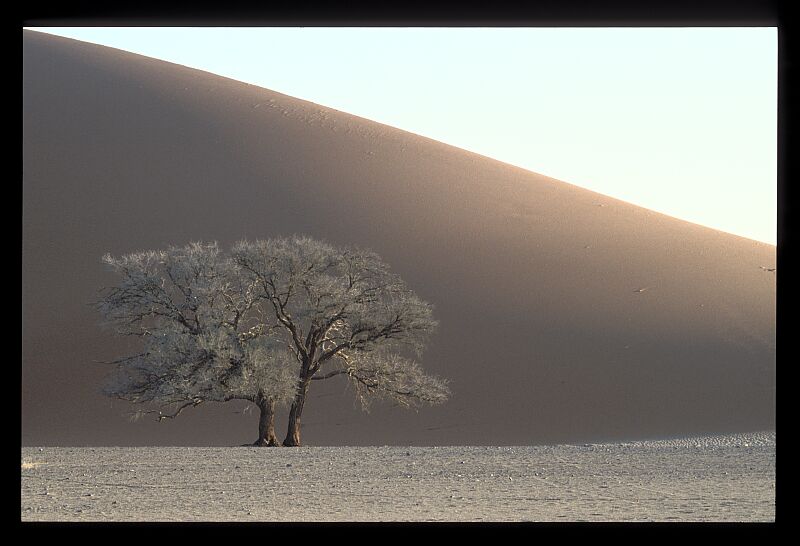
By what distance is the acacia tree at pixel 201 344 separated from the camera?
848 inches

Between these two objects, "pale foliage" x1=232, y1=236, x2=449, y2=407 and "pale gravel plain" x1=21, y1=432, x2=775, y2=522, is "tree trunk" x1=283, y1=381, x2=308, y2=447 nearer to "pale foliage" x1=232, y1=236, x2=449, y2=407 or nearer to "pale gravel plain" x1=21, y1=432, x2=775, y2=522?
"pale foliage" x1=232, y1=236, x2=449, y2=407

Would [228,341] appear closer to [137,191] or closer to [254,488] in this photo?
[254,488]

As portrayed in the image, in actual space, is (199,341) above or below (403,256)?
below

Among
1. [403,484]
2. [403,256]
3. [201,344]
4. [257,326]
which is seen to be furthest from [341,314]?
[403,256]

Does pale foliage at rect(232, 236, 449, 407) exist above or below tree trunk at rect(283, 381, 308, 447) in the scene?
above

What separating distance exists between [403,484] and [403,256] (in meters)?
28.5

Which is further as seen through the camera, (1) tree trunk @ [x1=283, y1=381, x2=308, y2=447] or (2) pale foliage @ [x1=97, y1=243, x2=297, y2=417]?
(1) tree trunk @ [x1=283, y1=381, x2=308, y2=447]

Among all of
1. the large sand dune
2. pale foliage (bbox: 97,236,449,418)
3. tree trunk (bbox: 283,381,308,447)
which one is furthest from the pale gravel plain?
the large sand dune

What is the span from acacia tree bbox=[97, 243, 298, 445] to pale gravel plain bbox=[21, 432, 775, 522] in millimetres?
Result: 1784

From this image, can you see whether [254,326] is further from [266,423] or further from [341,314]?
[266,423]

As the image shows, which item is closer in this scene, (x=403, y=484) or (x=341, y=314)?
(x=403, y=484)

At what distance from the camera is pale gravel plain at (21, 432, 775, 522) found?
1062 cm

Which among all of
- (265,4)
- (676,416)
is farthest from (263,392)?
(265,4)

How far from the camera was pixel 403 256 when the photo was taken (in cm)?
4194
